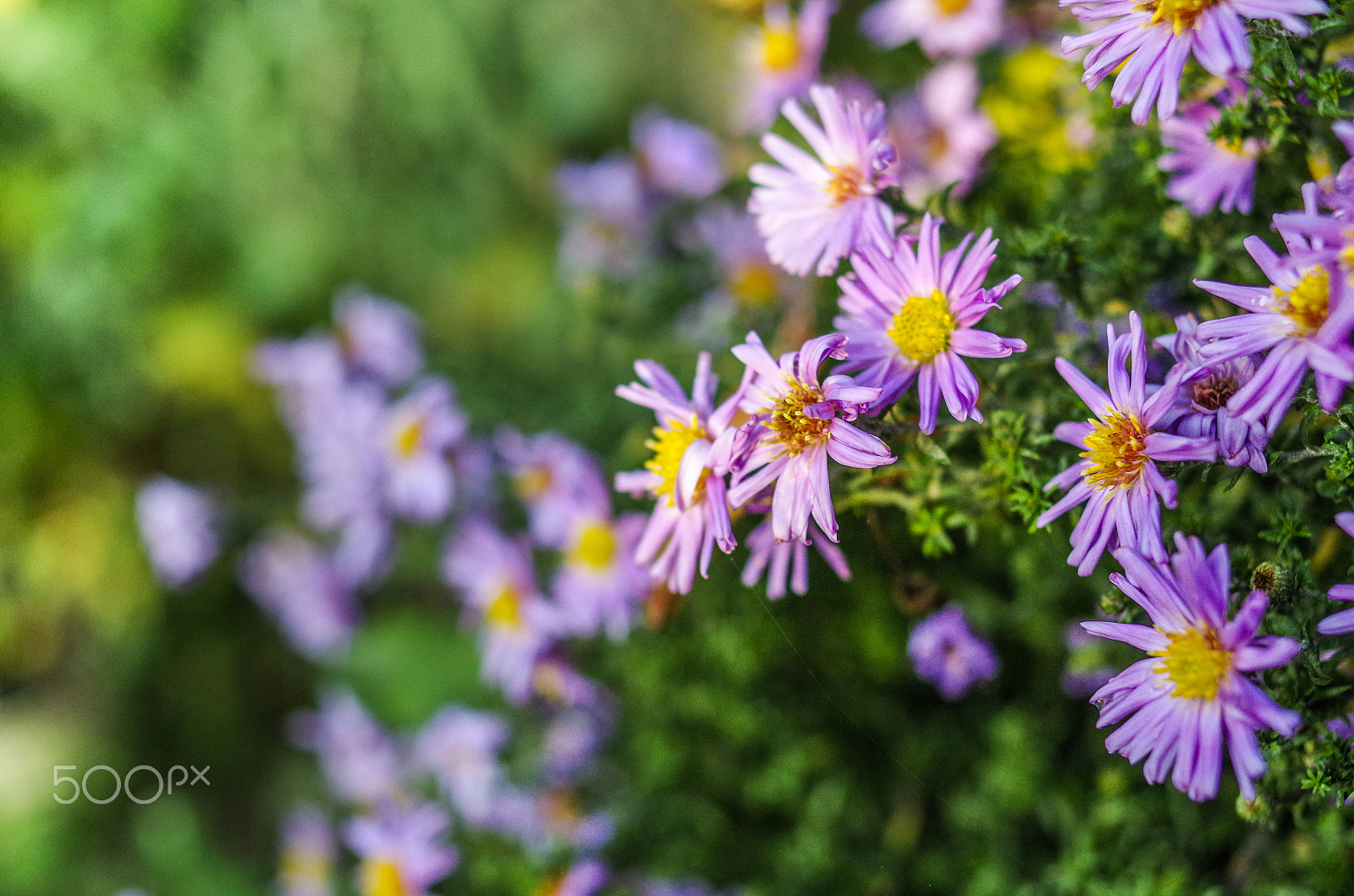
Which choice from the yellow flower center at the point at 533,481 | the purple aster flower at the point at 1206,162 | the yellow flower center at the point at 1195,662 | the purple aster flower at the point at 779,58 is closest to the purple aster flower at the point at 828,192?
the purple aster flower at the point at 1206,162

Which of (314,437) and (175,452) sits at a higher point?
(175,452)

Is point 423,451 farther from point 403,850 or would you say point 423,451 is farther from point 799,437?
point 799,437

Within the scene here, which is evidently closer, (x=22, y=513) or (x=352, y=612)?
(x=352, y=612)

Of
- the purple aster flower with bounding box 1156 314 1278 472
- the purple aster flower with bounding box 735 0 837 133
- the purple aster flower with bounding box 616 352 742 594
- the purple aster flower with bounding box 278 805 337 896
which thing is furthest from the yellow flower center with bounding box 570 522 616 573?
the purple aster flower with bounding box 278 805 337 896

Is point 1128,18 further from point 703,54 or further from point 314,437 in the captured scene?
point 703,54

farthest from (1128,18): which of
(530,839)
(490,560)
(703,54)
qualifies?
(703,54)
